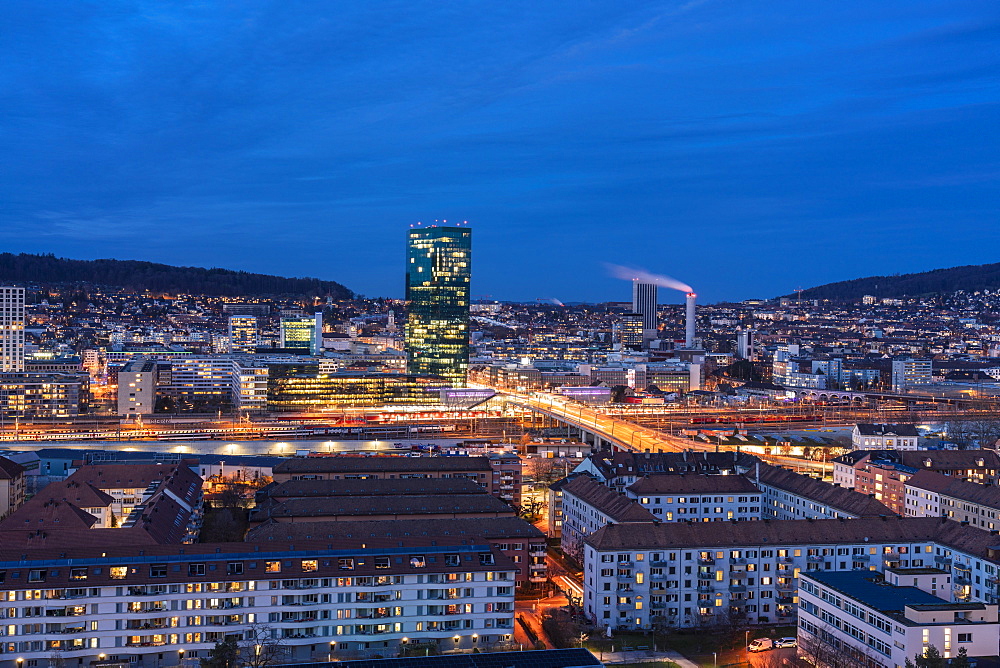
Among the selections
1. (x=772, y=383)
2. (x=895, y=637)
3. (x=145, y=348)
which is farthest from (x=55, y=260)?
(x=895, y=637)

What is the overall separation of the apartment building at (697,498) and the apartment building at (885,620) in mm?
7408

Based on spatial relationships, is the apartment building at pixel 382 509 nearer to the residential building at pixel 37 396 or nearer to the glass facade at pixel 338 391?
the residential building at pixel 37 396

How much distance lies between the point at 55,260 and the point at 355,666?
446ft

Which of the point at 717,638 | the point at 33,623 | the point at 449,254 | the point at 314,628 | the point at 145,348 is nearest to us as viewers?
the point at 33,623

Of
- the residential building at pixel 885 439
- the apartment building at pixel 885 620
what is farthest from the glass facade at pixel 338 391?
the apartment building at pixel 885 620

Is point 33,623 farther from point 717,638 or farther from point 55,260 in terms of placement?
point 55,260

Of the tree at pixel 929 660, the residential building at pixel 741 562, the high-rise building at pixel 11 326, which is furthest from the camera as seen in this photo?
the high-rise building at pixel 11 326

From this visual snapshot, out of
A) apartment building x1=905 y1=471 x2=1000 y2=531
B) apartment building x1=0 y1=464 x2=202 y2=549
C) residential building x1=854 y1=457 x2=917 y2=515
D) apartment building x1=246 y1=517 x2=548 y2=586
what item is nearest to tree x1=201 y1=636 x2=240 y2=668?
apartment building x1=0 y1=464 x2=202 y2=549

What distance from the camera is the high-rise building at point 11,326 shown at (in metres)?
63.9

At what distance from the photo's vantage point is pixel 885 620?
1536 cm

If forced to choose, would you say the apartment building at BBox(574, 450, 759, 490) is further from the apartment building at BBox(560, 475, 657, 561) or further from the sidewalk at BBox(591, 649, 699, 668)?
the sidewalk at BBox(591, 649, 699, 668)

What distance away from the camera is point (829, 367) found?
8131cm

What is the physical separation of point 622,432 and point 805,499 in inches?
903

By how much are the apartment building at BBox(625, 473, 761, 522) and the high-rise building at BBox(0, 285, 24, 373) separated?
5110 centimetres
